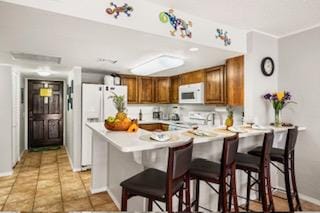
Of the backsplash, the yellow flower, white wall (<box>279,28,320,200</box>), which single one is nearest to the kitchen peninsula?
white wall (<box>279,28,320,200</box>)

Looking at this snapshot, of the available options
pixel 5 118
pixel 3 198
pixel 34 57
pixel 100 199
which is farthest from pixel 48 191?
pixel 34 57

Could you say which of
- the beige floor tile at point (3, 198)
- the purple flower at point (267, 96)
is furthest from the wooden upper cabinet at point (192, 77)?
the beige floor tile at point (3, 198)

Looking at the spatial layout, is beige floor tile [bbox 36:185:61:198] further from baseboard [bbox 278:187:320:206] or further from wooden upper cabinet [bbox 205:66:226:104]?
baseboard [bbox 278:187:320:206]

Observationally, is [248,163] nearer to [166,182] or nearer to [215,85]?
[166,182]

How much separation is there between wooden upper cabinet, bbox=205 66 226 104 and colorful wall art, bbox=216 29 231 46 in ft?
3.16

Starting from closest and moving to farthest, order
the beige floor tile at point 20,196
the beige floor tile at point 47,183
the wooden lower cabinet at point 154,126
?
→ the beige floor tile at point 20,196
the beige floor tile at point 47,183
the wooden lower cabinet at point 154,126

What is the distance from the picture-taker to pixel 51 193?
2.93m

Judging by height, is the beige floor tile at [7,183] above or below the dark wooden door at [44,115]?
below

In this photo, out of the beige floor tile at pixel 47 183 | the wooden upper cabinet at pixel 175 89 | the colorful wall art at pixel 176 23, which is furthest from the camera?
the wooden upper cabinet at pixel 175 89

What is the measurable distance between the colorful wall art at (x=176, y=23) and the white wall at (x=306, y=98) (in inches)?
66.3

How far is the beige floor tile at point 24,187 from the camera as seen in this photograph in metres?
3.03

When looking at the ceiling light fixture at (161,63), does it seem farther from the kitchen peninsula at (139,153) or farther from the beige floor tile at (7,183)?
the beige floor tile at (7,183)

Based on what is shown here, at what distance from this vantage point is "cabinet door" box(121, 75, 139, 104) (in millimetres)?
4743

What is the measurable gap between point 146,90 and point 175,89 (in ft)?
2.39
